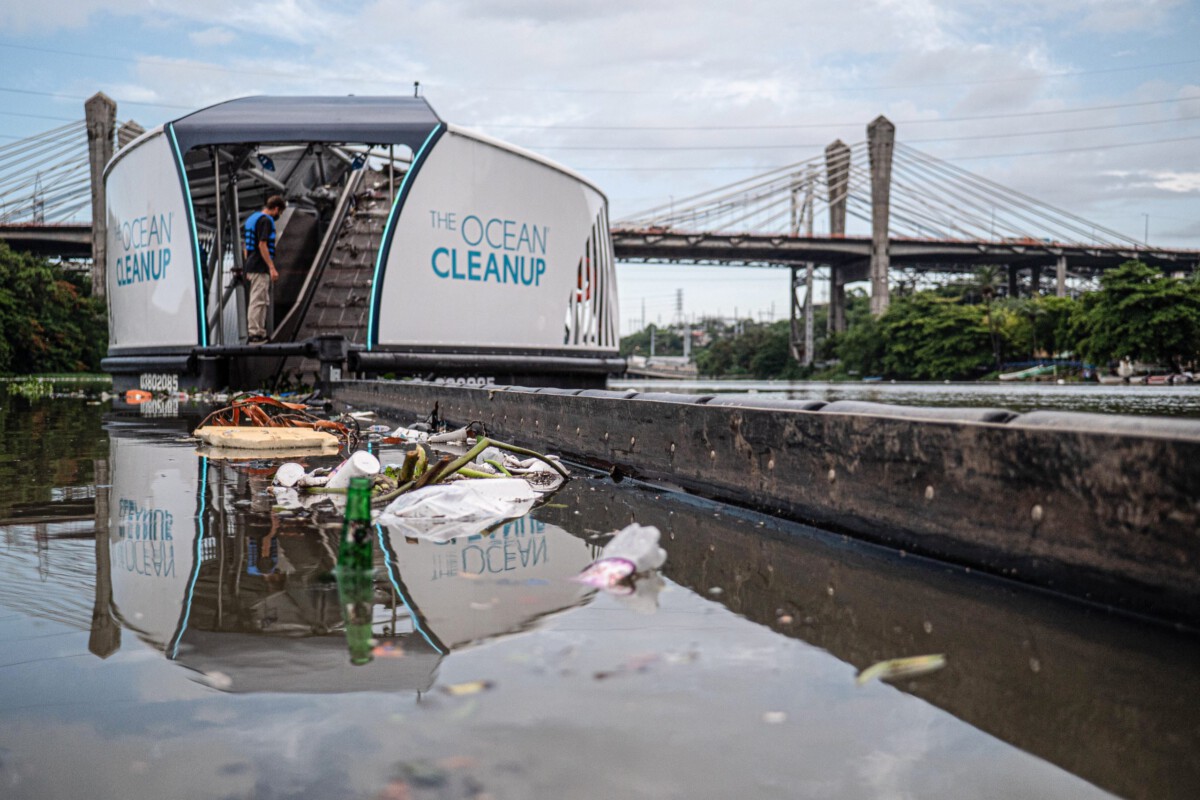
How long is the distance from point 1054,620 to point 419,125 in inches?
449

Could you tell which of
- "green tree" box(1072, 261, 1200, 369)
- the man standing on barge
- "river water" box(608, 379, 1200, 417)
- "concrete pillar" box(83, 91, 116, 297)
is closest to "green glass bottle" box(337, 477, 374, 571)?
"river water" box(608, 379, 1200, 417)

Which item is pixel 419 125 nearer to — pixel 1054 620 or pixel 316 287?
Result: pixel 316 287

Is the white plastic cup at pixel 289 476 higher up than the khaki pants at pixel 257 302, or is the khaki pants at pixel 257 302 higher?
the khaki pants at pixel 257 302

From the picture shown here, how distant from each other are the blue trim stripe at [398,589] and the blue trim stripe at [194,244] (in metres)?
10.6

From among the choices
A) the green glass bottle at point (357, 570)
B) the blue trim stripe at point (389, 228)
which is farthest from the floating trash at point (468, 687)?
the blue trim stripe at point (389, 228)

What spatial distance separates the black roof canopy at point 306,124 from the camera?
482 inches

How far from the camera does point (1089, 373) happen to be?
175ft

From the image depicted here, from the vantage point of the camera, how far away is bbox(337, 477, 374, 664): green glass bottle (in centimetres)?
210

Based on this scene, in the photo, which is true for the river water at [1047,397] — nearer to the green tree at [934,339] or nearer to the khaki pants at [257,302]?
the khaki pants at [257,302]

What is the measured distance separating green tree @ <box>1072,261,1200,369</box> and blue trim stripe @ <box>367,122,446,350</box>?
155 ft

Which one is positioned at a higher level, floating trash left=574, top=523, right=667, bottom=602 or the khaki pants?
the khaki pants

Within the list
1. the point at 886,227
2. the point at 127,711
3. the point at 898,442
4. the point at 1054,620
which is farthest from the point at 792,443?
the point at 886,227

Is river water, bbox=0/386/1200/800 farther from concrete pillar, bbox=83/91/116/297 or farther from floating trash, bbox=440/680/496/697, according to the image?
concrete pillar, bbox=83/91/116/297

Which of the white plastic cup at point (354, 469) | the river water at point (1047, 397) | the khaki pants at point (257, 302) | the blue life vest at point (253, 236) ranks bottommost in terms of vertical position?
the river water at point (1047, 397)
